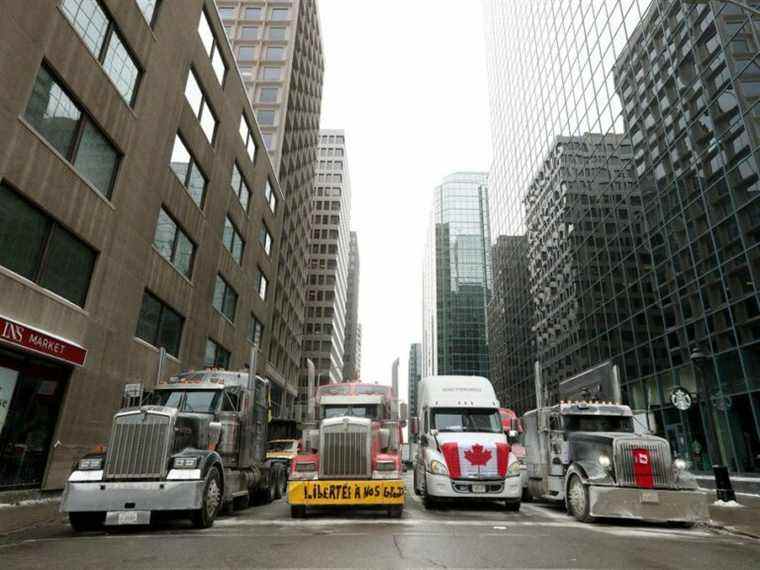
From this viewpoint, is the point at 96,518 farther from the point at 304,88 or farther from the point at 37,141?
the point at 304,88

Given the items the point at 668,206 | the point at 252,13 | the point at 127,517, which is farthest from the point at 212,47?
the point at 252,13

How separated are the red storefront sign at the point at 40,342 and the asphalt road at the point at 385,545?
4.13m

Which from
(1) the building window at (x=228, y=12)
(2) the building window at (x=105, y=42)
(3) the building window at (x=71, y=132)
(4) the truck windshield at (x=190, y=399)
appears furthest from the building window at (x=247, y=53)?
(4) the truck windshield at (x=190, y=399)

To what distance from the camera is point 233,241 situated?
31.0 m

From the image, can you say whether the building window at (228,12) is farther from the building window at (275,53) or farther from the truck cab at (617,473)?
the truck cab at (617,473)

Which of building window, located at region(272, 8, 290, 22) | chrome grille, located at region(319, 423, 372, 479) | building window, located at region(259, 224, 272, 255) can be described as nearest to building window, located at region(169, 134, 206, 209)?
building window, located at region(259, 224, 272, 255)

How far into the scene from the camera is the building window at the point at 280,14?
56.0 metres

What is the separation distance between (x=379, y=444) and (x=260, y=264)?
2683cm

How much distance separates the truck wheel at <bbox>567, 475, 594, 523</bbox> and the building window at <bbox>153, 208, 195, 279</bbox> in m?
16.8

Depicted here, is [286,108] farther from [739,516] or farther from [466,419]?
[739,516]

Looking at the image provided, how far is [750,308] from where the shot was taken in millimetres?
21672

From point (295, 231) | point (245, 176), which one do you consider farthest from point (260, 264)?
point (295, 231)

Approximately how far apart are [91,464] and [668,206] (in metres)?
29.6

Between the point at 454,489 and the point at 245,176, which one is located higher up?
the point at 245,176
